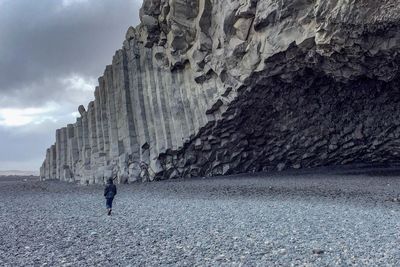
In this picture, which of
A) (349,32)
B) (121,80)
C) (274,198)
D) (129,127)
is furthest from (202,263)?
(121,80)

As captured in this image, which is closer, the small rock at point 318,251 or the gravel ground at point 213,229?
the gravel ground at point 213,229

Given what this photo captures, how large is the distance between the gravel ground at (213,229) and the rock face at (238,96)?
4786 mm

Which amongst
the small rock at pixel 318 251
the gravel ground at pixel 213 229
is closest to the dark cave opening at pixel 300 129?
the gravel ground at pixel 213 229

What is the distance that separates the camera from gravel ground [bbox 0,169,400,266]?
5.88m

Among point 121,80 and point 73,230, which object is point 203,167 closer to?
point 121,80

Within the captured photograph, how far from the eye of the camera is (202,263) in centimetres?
560

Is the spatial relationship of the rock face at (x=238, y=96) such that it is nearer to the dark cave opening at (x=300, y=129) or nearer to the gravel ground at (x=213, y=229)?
the dark cave opening at (x=300, y=129)

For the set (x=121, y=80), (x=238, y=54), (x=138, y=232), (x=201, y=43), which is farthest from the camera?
(x=121, y=80)

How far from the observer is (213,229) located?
800cm

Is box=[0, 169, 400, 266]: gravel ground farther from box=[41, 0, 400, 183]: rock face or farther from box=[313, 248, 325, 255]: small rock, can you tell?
box=[41, 0, 400, 183]: rock face

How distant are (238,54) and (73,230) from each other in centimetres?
1140

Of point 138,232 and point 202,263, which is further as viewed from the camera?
point 138,232

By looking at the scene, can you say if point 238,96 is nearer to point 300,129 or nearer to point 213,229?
point 300,129

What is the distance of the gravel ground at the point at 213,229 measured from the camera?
19.3 feet
